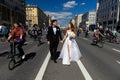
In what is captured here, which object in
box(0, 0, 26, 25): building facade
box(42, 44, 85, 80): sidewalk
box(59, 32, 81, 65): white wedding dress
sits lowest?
box(42, 44, 85, 80): sidewalk

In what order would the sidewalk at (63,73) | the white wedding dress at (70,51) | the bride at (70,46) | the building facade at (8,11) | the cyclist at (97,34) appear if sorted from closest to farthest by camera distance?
the sidewalk at (63,73)
the white wedding dress at (70,51)
the bride at (70,46)
the cyclist at (97,34)
the building facade at (8,11)

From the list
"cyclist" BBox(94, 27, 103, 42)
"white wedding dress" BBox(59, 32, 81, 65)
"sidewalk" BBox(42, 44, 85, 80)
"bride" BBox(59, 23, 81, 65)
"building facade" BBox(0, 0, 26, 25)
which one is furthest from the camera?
"building facade" BBox(0, 0, 26, 25)

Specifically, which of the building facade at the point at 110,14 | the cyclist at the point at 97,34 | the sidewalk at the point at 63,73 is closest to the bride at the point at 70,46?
the sidewalk at the point at 63,73

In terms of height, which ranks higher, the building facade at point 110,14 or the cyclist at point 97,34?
the building facade at point 110,14

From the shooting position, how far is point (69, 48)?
30.3 feet

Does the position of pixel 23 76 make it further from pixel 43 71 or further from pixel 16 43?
pixel 16 43

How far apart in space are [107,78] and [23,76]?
266cm

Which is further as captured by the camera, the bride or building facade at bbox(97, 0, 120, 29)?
building facade at bbox(97, 0, 120, 29)

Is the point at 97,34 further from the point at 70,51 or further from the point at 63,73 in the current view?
the point at 63,73

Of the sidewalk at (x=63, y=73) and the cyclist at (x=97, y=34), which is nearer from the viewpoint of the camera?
the sidewalk at (x=63, y=73)

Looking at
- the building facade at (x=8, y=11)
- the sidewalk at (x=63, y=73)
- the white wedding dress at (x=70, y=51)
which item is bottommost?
the sidewalk at (x=63, y=73)

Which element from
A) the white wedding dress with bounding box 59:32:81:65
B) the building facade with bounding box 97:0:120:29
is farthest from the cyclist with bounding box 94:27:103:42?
the building facade with bounding box 97:0:120:29

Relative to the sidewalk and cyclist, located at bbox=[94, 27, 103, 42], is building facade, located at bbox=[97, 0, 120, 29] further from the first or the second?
the sidewalk

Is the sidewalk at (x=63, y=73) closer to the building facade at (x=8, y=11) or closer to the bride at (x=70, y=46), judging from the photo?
the bride at (x=70, y=46)
